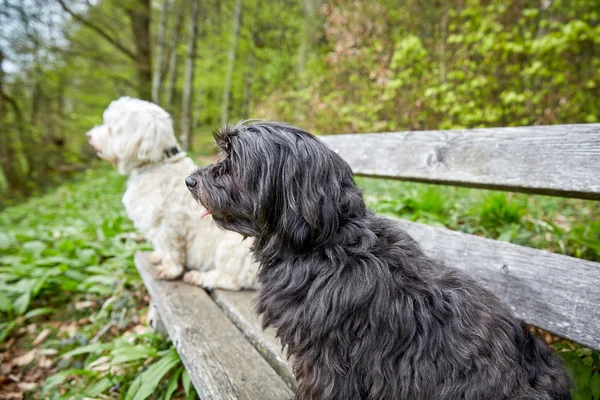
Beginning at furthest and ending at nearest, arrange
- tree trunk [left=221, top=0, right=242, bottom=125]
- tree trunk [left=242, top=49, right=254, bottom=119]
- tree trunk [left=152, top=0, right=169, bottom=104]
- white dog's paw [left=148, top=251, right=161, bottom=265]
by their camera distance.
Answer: tree trunk [left=242, top=49, right=254, bottom=119] → tree trunk [left=221, top=0, right=242, bottom=125] → tree trunk [left=152, top=0, right=169, bottom=104] → white dog's paw [left=148, top=251, right=161, bottom=265]

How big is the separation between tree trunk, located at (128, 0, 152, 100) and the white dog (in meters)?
8.93

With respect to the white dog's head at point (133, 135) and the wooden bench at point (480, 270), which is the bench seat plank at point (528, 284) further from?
the white dog's head at point (133, 135)

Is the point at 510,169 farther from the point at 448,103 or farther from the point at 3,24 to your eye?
the point at 3,24

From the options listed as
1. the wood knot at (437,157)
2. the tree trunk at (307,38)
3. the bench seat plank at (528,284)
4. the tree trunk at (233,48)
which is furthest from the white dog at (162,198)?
the tree trunk at (233,48)

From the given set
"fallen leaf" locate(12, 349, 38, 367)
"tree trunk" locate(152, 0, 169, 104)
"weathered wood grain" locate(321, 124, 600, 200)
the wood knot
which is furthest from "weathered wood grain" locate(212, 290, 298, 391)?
"tree trunk" locate(152, 0, 169, 104)

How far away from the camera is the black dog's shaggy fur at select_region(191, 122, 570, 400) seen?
3.87ft

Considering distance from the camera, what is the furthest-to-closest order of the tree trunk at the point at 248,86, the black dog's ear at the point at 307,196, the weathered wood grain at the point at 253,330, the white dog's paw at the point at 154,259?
the tree trunk at the point at 248,86
the white dog's paw at the point at 154,259
the weathered wood grain at the point at 253,330
the black dog's ear at the point at 307,196

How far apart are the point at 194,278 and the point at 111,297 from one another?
1.06 m

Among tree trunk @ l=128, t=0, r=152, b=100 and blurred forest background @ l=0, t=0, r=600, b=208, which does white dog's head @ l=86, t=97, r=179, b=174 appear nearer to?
blurred forest background @ l=0, t=0, r=600, b=208

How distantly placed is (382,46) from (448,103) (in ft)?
6.18

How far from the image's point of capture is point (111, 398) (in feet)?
7.10

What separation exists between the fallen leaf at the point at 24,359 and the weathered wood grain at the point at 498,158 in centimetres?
289

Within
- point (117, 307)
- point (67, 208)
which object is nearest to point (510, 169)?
point (117, 307)

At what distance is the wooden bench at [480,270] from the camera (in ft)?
4.82
